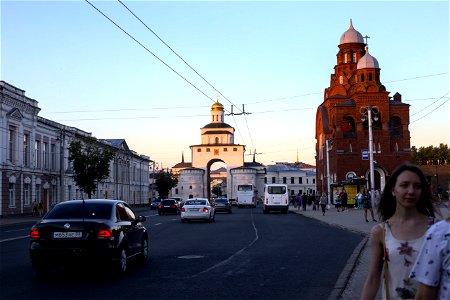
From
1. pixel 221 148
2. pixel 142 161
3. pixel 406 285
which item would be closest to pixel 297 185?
pixel 221 148

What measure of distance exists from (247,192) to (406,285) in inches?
3017

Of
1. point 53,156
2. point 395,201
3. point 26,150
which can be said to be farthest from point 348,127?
point 395,201

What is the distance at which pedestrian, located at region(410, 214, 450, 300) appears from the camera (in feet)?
10.1

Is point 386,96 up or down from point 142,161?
up

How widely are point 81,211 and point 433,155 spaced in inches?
5119

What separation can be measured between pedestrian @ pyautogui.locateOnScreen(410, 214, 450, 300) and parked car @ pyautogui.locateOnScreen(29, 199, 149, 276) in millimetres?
8707

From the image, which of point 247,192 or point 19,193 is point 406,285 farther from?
point 247,192

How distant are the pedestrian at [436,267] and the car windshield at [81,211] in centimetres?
928

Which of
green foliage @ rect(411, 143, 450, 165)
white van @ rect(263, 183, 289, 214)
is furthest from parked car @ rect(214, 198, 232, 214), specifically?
green foliage @ rect(411, 143, 450, 165)

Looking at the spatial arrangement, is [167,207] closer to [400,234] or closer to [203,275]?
[203,275]

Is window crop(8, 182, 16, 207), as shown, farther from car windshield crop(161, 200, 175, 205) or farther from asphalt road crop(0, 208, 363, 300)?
asphalt road crop(0, 208, 363, 300)

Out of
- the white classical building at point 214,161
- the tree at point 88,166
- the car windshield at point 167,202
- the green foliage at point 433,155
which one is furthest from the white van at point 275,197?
the green foliage at point 433,155

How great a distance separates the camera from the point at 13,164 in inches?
1983

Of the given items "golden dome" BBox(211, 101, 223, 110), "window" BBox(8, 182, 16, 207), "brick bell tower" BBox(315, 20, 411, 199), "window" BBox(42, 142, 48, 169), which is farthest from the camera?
"golden dome" BBox(211, 101, 223, 110)
